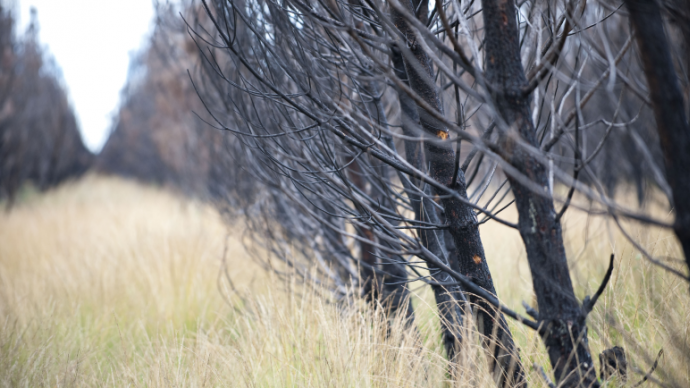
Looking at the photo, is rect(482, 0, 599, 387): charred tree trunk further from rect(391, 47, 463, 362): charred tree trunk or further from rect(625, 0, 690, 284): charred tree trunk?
rect(391, 47, 463, 362): charred tree trunk

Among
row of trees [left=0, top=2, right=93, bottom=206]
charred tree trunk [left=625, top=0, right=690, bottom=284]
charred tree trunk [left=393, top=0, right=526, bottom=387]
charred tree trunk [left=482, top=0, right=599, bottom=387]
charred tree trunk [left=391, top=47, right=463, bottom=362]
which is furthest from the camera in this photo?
row of trees [left=0, top=2, right=93, bottom=206]

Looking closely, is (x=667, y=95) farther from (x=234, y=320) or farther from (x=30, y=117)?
(x=30, y=117)

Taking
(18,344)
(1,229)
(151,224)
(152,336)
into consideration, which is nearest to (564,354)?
(152,336)

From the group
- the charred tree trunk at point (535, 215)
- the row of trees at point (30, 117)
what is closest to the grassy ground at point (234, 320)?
the charred tree trunk at point (535, 215)

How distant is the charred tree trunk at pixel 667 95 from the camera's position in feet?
2.56

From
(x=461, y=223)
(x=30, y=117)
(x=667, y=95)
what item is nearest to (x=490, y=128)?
(x=461, y=223)

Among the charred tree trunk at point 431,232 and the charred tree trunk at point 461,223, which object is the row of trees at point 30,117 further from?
the charred tree trunk at point 461,223

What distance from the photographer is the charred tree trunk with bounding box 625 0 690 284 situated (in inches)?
30.7

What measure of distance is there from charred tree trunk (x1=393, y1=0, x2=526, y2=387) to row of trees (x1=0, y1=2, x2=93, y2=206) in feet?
32.1

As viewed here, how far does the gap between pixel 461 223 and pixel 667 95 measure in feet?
2.05

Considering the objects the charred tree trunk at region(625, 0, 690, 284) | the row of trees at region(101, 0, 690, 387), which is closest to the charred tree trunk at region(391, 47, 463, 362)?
the row of trees at region(101, 0, 690, 387)

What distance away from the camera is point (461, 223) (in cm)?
128

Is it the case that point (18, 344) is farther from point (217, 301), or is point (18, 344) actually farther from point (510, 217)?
point (510, 217)

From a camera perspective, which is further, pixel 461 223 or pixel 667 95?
pixel 461 223
